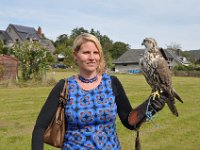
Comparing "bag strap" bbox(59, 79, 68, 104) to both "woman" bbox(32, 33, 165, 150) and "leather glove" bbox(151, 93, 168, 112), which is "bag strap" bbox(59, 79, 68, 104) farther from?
"leather glove" bbox(151, 93, 168, 112)

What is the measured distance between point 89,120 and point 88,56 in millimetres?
498

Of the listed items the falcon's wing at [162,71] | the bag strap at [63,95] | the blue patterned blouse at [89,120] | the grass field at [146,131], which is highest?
the falcon's wing at [162,71]

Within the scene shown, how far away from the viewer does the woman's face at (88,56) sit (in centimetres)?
274

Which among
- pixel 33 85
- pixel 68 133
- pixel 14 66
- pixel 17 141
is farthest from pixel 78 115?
pixel 14 66

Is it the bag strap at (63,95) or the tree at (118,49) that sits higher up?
the tree at (118,49)

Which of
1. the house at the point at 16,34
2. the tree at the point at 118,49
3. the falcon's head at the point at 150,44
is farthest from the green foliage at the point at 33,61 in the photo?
the tree at the point at 118,49

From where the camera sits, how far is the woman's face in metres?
2.74

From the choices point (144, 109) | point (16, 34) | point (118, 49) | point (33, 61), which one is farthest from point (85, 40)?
point (118, 49)

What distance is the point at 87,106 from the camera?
2.69m

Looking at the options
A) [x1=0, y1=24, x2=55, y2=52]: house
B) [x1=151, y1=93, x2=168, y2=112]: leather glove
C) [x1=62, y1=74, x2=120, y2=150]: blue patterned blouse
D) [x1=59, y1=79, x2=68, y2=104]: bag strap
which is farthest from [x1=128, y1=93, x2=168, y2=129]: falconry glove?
[x1=0, y1=24, x2=55, y2=52]: house

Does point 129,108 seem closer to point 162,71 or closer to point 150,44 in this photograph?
point 162,71

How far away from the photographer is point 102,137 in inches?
105

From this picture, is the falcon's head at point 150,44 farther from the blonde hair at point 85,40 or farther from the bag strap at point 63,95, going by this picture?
the bag strap at point 63,95

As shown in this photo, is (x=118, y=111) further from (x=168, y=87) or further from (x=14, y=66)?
(x=14, y=66)
